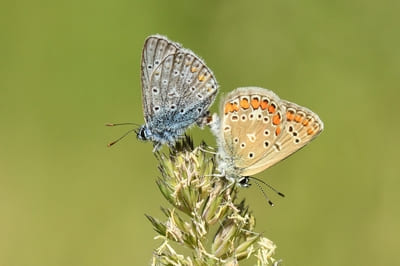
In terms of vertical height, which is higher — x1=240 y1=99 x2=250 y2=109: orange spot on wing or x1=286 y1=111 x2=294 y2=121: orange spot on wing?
A: x1=240 y1=99 x2=250 y2=109: orange spot on wing

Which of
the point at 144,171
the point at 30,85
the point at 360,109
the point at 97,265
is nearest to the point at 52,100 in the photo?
the point at 30,85

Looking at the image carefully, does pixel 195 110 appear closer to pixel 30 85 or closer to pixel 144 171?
pixel 144 171

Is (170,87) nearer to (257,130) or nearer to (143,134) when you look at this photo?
(143,134)

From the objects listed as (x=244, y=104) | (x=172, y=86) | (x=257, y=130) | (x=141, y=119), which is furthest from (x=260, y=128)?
(x=141, y=119)

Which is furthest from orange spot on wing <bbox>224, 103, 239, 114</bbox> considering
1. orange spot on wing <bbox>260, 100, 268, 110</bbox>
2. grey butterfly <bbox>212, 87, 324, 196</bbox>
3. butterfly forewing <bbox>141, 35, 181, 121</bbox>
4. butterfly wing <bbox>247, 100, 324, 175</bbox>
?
butterfly forewing <bbox>141, 35, 181, 121</bbox>

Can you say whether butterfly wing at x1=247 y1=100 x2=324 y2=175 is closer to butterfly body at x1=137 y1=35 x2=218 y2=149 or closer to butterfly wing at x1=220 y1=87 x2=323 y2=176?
butterfly wing at x1=220 y1=87 x2=323 y2=176

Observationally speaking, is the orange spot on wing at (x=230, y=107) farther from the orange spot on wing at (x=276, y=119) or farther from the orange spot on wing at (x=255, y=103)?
the orange spot on wing at (x=276, y=119)

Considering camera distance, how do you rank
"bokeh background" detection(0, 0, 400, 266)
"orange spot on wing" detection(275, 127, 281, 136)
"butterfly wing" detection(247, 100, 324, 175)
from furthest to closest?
"bokeh background" detection(0, 0, 400, 266) < "orange spot on wing" detection(275, 127, 281, 136) < "butterfly wing" detection(247, 100, 324, 175)
